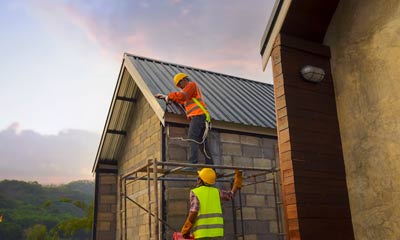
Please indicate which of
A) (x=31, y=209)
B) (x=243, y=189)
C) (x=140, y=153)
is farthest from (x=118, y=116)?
(x=31, y=209)

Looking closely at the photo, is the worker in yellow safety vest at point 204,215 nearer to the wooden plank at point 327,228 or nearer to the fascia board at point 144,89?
the wooden plank at point 327,228

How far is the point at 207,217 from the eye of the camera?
6.11 meters

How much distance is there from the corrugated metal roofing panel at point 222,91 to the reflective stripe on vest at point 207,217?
3016 mm

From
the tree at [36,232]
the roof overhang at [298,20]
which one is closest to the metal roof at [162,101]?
the roof overhang at [298,20]

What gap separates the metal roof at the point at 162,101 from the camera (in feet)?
32.5

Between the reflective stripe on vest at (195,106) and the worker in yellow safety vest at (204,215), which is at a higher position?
the reflective stripe on vest at (195,106)

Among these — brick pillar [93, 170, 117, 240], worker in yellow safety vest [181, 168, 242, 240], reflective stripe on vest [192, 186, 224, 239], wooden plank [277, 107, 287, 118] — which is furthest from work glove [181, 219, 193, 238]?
brick pillar [93, 170, 117, 240]

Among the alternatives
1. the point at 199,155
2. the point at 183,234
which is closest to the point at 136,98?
the point at 199,155

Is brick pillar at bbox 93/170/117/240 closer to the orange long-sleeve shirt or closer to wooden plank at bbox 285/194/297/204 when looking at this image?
the orange long-sleeve shirt

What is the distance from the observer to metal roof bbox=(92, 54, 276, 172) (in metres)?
9.92

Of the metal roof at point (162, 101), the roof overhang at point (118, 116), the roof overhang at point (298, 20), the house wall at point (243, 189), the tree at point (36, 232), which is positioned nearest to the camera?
the roof overhang at point (298, 20)

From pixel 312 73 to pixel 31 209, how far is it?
2201 inches

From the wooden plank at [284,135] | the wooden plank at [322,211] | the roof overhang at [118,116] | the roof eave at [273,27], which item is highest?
the roof overhang at [118,116]

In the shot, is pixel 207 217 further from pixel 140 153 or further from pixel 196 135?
pixel 140 153
